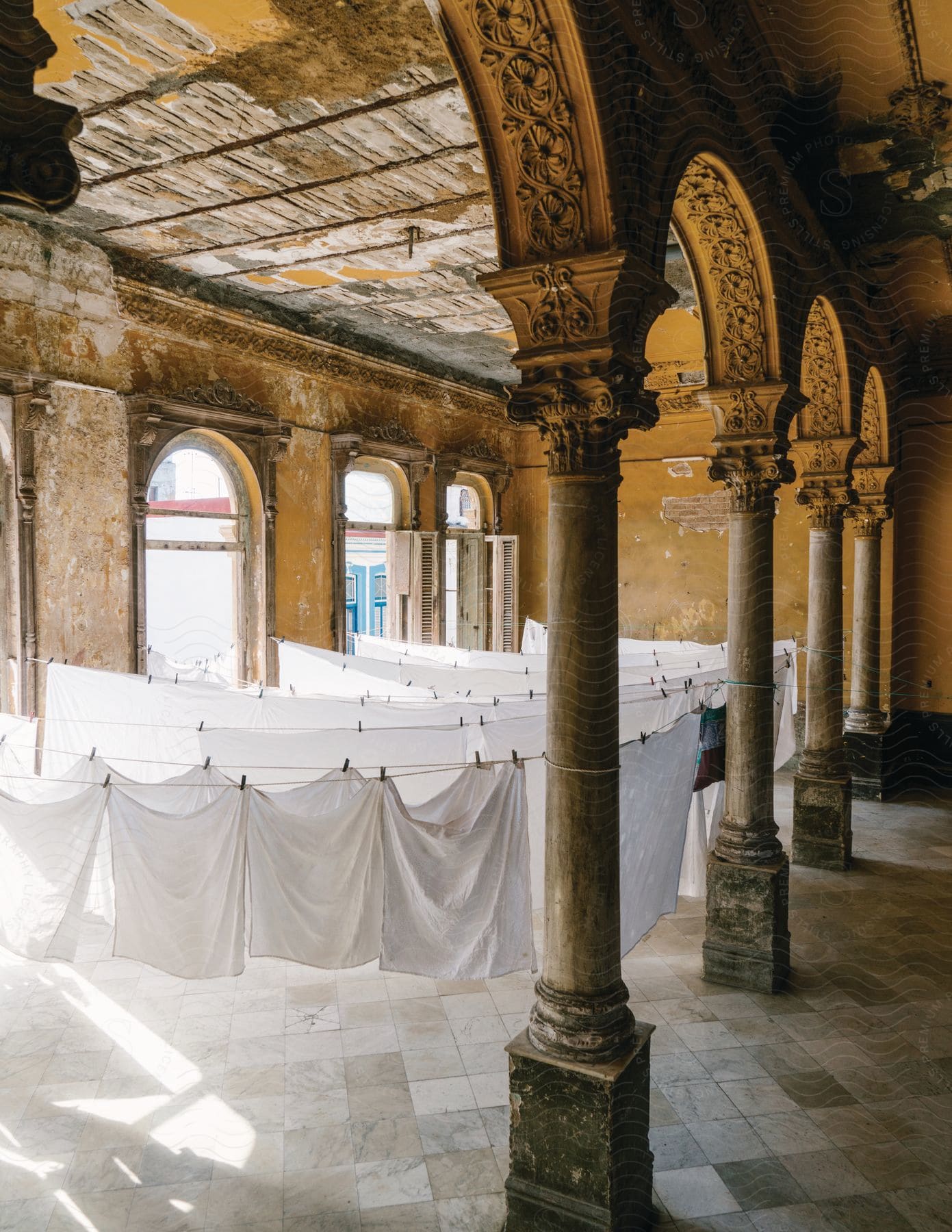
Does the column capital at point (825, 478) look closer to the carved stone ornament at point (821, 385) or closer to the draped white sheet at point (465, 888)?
the carved stone ornament at point (821, 385)

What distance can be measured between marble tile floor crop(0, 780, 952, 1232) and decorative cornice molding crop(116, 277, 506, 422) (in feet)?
15.5

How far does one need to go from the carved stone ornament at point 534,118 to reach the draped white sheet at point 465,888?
2.34 m

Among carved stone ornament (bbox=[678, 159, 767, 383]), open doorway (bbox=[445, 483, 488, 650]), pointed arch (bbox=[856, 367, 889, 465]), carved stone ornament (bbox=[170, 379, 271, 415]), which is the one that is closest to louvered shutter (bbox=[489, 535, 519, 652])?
open doorway (bbox=[445, 483, 488, 650])

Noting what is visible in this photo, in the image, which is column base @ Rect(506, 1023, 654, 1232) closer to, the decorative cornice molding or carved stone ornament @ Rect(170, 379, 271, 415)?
carved stone ornament @ Rect(170, 379, 271, 415)

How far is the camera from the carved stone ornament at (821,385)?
5848 mm

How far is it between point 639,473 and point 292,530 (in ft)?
16.1

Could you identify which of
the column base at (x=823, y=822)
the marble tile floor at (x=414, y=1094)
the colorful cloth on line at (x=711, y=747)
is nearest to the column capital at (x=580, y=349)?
the colorful cloth on line at (x=711, y=747)

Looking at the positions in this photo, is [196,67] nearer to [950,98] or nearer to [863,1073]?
[950,98]

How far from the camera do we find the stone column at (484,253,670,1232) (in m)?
2.93

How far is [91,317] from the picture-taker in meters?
6.65

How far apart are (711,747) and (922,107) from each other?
3.57 metres

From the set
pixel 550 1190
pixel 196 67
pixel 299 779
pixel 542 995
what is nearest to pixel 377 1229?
pixel 550 1190

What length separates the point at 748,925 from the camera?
482 centimetres

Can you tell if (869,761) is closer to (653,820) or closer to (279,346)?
(653,820)
